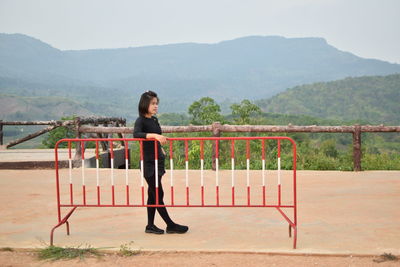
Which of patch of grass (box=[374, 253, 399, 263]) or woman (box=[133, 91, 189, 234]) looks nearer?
patch of grass (box=[374, 253, 399, 263])

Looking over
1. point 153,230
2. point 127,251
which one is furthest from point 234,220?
point 127,251

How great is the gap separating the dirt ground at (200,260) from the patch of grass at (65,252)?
8 cm

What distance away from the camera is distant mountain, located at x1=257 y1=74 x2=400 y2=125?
112894 mm

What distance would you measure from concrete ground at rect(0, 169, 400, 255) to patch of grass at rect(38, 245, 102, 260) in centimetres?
21

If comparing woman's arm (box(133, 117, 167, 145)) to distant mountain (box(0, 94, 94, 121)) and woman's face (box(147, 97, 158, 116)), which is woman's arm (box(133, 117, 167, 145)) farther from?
distant mountain (box(0, 94, 94, 121))

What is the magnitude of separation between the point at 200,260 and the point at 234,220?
1617 mm

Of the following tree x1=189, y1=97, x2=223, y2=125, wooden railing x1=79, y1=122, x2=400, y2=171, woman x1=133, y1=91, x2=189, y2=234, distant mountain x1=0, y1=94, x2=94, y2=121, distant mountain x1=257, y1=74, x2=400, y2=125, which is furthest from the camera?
distant mountain x1=0, y1=94, x2=94, y2=121

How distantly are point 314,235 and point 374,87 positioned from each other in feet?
418

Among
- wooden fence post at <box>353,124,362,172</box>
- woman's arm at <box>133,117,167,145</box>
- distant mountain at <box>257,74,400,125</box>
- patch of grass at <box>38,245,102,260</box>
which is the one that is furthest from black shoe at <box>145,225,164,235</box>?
distant mountain at <box>257,74,400,125</box>

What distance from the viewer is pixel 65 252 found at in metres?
4.69

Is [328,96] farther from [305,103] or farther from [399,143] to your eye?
[399,143]

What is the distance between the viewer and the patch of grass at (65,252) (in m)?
4.59

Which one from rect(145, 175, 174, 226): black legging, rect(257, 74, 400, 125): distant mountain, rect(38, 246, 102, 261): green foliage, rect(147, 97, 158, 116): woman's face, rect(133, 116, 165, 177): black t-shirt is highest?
rect(257, 74, 400, 125): distant mountain

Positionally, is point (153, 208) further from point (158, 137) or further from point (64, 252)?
point (64, 252)
